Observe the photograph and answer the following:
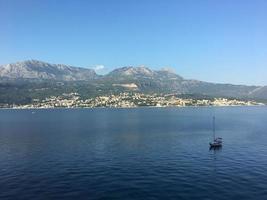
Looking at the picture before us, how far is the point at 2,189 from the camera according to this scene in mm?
85875

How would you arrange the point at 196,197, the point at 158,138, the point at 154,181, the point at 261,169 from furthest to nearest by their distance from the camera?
the point at 158,138
the point at 261,169
the point at 154,181
the point at 196,197

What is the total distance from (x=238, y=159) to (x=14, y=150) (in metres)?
90.5

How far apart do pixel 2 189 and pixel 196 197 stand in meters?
49.2

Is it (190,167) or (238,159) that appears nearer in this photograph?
(190,167)

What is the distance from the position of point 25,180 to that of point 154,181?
1428 inches

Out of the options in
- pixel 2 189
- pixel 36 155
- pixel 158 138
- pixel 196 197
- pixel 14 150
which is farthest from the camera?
pixel 158 138

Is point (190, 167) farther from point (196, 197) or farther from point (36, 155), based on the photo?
point (36, 155)

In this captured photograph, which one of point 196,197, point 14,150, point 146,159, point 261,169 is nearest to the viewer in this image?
point 196,197

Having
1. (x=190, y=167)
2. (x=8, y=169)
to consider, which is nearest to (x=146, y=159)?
(x=190, y=167)

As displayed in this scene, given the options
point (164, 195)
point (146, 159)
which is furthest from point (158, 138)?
point (164, 195)

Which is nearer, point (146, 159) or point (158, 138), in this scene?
point (146, 159)

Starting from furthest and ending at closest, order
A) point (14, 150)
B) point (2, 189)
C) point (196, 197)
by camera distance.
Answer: point (14, 150) → point (2, 189) → point (196, 197)

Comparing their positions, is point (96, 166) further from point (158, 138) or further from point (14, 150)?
point (158, 138)

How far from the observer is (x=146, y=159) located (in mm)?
121125
